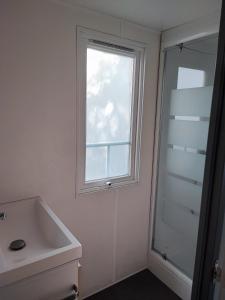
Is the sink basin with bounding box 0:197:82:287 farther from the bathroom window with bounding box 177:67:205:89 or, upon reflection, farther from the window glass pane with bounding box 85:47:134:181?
the bathroom window with bounding box 177:67:205:89

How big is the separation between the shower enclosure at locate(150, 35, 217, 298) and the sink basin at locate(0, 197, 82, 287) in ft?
4.07

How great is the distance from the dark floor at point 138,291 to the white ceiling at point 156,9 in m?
2.51

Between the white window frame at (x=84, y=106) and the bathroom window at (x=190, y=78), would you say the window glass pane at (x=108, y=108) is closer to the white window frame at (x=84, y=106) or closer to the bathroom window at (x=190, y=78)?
the white window frame at (x=84, y=106)

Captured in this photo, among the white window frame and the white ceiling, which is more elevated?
the white ceiling

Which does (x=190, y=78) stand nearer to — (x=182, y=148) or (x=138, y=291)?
(x=182, y=148)

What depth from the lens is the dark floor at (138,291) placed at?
2.15 meters

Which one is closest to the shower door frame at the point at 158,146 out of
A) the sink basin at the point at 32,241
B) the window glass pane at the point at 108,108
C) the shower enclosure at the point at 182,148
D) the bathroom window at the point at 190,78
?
the shower enclosure at the point at 182,148

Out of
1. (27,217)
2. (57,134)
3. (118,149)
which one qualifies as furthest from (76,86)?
(27,217)

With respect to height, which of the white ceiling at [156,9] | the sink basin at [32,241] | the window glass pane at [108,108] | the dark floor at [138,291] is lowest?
the dark floor at [138,291]

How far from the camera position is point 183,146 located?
2.10 m

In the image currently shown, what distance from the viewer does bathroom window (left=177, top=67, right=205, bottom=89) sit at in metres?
1.93

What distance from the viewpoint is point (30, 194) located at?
171cm

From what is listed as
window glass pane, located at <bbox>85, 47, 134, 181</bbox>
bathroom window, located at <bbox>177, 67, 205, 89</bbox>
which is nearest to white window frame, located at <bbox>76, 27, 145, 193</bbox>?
window glass pane, located at <bbox>85, 47, 134, 181</bbox>

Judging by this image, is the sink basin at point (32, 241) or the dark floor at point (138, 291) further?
the dark floor at point (138, 291)
